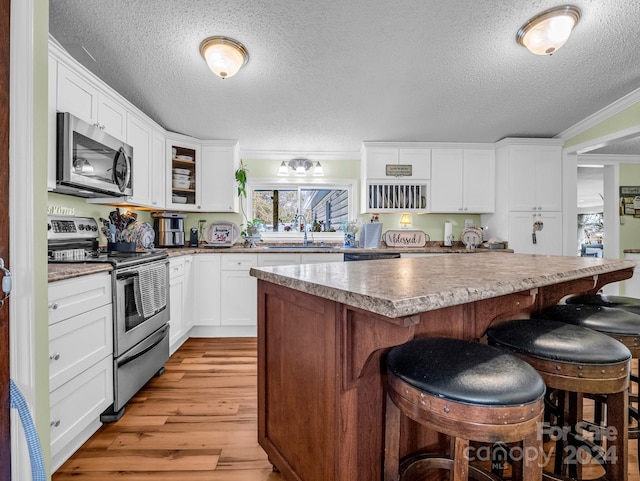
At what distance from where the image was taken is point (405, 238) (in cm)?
404

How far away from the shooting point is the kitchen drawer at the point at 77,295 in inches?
54.3

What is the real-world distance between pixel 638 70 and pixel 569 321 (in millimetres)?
2231

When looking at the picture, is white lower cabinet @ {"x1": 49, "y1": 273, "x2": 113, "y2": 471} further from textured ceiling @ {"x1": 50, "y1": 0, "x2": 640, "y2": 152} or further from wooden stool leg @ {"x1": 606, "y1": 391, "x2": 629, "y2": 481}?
wooden stool leg @ {"x1": 606, "y1": 391, "x2": 629, "y2": 481}

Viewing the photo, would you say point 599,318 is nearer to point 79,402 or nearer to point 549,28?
point 549,28

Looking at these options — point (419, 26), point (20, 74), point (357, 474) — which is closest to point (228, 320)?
point (357, 474)

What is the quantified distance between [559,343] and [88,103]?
2.94 m

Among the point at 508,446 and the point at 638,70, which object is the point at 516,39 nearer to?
the point at 638,70

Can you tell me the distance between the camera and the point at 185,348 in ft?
9.87

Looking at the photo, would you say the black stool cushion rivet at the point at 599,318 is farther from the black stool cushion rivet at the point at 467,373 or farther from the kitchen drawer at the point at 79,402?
the kitchen drawer at the point at 79,402

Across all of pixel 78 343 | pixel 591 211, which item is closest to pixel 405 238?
pixel 78 343

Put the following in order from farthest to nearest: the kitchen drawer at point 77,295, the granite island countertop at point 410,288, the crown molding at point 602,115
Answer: the crown molding at point 602,115, the kitchen drawer at point 77,295, the granite island countertop at point 410,288

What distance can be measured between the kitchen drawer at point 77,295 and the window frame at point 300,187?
2531mm

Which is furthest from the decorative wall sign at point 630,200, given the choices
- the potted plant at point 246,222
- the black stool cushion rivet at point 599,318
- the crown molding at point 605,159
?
the potted plant at point 246,222

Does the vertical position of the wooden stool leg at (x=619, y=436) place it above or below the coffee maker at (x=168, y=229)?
below
